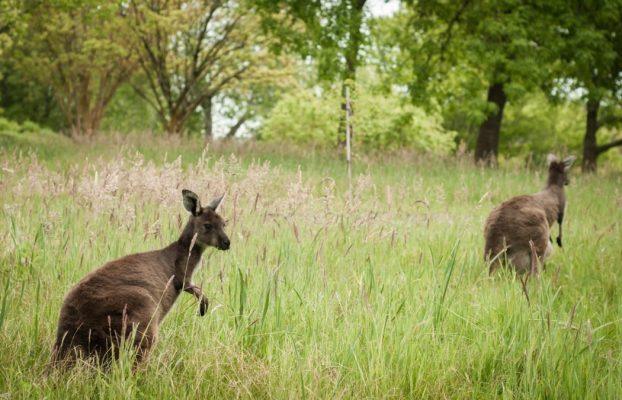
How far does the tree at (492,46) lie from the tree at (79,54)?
1229cm

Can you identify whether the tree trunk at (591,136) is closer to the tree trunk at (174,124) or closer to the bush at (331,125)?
the bush at (331,125)

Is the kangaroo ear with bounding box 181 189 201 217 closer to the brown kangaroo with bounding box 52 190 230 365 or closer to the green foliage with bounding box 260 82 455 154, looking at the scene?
the brown kangaroo with bounding box 52 190 230 365

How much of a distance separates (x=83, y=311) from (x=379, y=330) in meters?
1.97

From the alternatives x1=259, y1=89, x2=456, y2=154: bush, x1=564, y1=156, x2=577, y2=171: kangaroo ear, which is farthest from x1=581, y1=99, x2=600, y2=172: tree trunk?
x1=564, y1=156, x2=577, y2=171: kangaroo ear

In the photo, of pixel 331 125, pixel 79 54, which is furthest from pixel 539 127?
pixel 79 54

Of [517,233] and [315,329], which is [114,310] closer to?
[315,329]

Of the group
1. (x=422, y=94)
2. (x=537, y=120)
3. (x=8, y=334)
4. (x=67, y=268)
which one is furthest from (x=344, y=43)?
(x=537, y=120)

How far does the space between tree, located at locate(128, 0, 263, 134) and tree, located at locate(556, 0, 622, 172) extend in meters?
14.2

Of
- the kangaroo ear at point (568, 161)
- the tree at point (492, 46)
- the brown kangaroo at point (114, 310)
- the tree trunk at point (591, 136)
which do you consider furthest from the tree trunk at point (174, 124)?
the brown kangaroo at point (114, 310)

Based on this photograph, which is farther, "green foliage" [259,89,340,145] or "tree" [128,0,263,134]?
"green foliage" [259,89,340,145]

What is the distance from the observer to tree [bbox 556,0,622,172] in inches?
771

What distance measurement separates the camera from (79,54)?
95.4 feet

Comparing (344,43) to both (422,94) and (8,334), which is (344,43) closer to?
(422,94)

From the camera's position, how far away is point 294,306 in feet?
15.4
